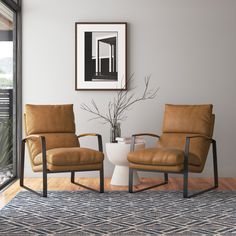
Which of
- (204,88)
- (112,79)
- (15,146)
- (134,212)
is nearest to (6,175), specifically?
Result: (15,146)

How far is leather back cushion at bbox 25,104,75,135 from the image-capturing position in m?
5.49

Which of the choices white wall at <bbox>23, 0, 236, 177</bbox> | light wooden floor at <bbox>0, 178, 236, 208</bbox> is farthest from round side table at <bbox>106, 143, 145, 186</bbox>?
white wall at <bbox>23, 0, 236, 177</bbox>

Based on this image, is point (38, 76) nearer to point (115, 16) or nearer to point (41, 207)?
point (115, 16)

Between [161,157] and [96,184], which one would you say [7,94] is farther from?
[161,157]

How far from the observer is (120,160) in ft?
18.3

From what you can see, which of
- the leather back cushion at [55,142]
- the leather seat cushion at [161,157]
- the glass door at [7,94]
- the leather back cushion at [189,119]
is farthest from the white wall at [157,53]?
the leather seat cushion at [161,157]

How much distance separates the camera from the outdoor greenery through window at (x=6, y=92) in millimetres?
5559

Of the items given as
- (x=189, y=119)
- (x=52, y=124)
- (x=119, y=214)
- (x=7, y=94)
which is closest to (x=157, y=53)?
(x=189, y=119)

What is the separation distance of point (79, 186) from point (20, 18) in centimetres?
226

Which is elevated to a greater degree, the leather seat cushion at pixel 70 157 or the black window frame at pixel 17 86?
the black window frame at pixel 17 86

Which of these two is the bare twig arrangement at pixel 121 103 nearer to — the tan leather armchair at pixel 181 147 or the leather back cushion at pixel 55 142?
the tan leather armchair at pixel 181 147

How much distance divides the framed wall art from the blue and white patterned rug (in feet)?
5.53

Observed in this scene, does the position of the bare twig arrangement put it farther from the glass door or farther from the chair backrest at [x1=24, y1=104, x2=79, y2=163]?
the glass door

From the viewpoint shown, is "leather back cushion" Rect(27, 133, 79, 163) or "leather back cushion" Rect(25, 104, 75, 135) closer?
"leather back cushion" Rect(27, 133, 79, 163)
